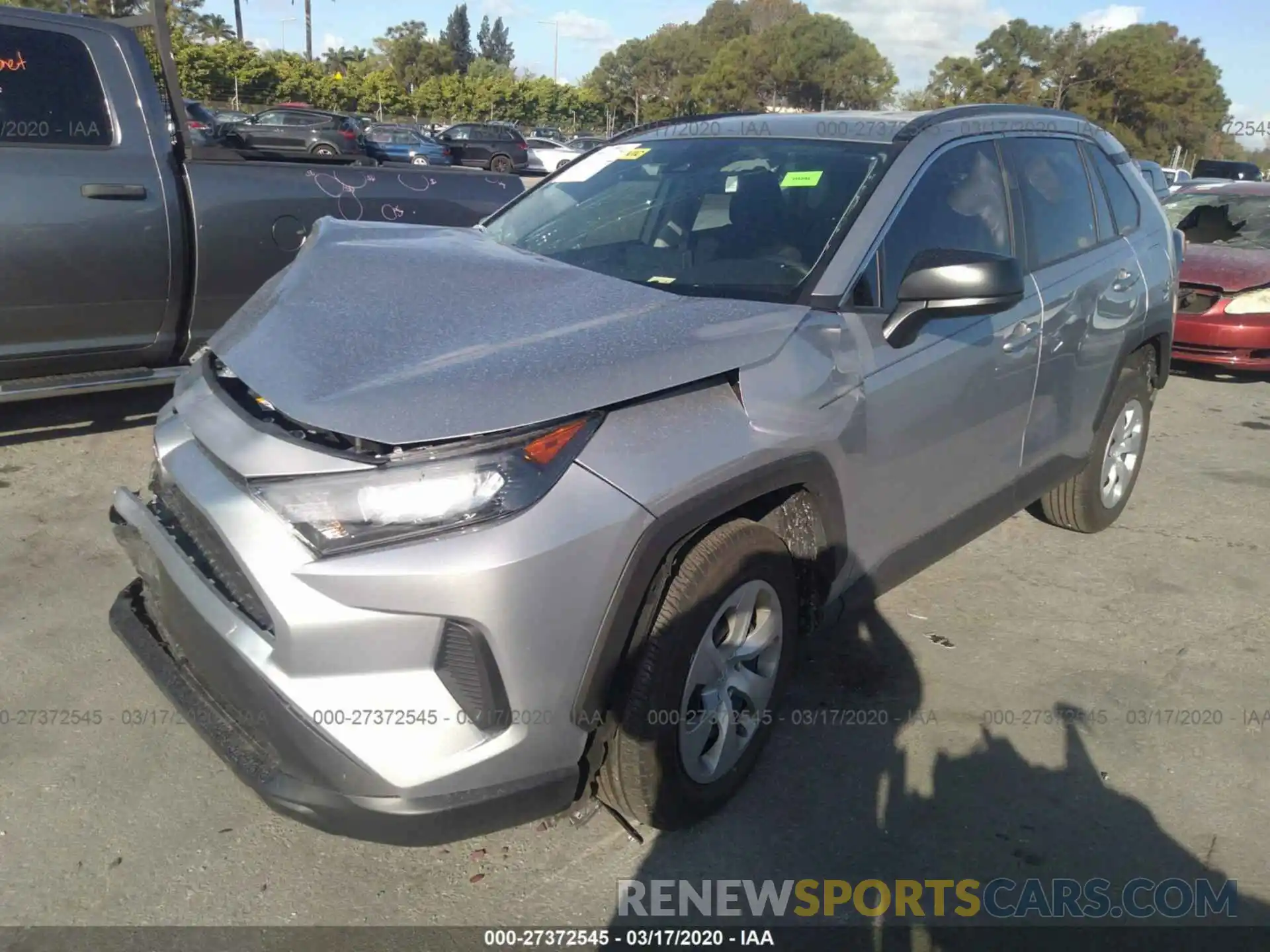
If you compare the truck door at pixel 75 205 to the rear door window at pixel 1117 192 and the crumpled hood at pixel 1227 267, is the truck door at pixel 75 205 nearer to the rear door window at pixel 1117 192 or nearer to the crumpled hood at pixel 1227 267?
the rear door window at pixel 1117 192

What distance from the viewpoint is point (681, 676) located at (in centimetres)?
236

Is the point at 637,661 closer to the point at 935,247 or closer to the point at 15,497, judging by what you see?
the point at 935,247

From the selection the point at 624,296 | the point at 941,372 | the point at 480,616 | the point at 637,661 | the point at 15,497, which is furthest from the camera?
the point at 15,497

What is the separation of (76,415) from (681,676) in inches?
179

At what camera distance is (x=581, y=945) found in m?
2.35

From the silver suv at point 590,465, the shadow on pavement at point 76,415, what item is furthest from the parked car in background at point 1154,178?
the shadow on pavement at point 76,415

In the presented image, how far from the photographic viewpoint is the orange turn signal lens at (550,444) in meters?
2.06

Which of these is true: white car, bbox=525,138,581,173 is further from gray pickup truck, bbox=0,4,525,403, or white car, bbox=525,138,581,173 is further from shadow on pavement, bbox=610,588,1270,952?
shadow on pavement, bbox=610,588,1270,952

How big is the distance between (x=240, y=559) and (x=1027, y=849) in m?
2.15

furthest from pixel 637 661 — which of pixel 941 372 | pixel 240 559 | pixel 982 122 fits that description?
pixel 982 122

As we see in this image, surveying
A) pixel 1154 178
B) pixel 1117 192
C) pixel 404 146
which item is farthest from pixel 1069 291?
pixel 404 146

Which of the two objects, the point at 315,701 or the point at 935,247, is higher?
the point at 935,247

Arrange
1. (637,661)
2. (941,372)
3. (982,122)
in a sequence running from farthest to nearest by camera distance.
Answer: (982,122) < (941,372) < (637,661)

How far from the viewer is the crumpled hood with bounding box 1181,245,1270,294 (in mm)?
8148
